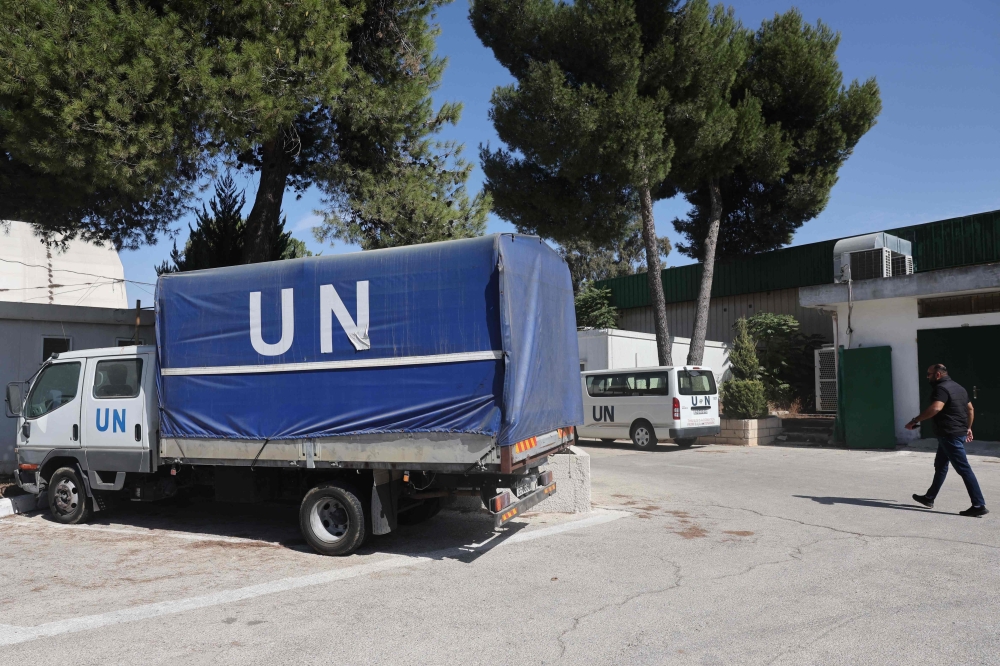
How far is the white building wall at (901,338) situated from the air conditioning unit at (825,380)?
4.36m

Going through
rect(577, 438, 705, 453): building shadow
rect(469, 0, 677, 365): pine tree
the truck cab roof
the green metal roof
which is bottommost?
rect(577, 438, 705, 453): building shadow

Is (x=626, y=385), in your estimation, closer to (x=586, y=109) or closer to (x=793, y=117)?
(x=586, y=109)

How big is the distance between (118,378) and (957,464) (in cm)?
963

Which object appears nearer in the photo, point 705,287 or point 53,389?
point 53,389

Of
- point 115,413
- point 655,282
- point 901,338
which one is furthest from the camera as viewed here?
point 655,282

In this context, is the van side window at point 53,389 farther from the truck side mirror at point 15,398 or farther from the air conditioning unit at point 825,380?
the air conditioning unit at point 825,380

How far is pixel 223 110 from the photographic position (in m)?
10.2

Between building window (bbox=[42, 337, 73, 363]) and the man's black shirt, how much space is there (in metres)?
13.5

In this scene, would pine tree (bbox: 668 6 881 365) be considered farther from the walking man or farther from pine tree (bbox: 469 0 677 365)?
the walking man

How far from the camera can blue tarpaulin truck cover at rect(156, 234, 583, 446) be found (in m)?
6.52

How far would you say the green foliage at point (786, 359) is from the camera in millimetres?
23109

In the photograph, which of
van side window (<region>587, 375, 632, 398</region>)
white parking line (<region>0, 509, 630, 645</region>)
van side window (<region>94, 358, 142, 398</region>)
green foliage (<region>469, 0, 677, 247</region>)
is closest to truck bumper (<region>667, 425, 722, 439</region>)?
van side window (<region>587, 375, 632, 398</region>)

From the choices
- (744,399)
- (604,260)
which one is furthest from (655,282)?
(604,260)

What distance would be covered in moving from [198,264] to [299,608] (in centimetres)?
1060
